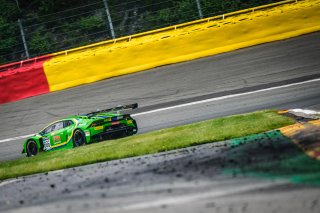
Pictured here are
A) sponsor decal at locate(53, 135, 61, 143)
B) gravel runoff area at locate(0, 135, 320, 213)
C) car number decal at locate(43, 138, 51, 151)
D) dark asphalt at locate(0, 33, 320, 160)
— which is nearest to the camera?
gravel runoff area at locate(0, 135, 320, 213)

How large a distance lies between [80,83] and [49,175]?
7292 millimetres

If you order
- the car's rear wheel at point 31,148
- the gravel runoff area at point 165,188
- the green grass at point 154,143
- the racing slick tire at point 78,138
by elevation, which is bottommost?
the car's rear wheel at point 31,148

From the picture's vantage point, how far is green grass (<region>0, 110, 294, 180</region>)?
303 inches

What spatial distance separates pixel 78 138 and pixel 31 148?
4.82 feet

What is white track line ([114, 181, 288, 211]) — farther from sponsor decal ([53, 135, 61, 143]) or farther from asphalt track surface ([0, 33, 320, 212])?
sponsor decal ([53, 135, 61, 143])

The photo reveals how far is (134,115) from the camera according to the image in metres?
12.0

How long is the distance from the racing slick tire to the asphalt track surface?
5.06ft

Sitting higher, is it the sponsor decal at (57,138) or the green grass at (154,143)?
the green grass at (154,143)

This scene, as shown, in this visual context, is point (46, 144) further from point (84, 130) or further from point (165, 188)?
point (165, 188)

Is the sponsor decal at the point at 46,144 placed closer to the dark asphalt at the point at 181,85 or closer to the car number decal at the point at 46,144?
the car number decal at the point at 46,144

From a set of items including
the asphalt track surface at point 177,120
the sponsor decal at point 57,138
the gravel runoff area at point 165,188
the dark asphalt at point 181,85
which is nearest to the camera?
the gravel runoff area at point 165,188

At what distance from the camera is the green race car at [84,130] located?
10086 mm

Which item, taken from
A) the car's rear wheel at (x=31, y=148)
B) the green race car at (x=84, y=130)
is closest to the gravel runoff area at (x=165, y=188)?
the green race car at (x=84, y=130)

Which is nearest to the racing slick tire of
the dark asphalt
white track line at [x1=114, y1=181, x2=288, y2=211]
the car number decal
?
the car number decal
